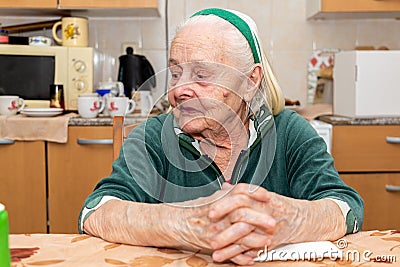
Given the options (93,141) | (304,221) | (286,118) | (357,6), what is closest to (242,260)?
(304,221)

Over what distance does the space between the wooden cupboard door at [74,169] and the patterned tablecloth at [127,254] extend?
4.90 feet

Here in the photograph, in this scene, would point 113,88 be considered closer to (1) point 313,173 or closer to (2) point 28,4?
(2) point 28,4

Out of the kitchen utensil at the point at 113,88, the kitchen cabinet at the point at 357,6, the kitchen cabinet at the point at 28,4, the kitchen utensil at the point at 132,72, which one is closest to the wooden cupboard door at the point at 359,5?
the kitchen cabinet at the point at 357,6

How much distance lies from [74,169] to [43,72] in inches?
20.9

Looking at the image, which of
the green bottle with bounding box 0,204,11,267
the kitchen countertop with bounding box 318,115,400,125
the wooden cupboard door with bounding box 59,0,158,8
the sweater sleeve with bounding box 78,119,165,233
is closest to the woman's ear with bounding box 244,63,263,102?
the sweater sleeve with bounding box 78,119,165,233

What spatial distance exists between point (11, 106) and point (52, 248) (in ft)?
5.87

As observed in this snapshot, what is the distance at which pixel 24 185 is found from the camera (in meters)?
2.55

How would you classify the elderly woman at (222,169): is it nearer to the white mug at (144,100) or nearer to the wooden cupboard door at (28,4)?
the white mug at (144,100)

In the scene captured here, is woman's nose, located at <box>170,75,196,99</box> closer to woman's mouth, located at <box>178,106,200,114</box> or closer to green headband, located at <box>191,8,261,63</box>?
woman's mouth, located at <box>178,106,200,114</box>

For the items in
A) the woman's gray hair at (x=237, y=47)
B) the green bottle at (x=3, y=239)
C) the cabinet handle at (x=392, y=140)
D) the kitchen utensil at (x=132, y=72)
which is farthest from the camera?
the kitchen utensil at (x=132, y=72)

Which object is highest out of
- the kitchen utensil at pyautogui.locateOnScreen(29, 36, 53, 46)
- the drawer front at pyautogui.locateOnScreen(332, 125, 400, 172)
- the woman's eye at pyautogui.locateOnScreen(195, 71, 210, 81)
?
the kitchen utensil at pyautogui.locateOnScreen(29, 36, 53, 46)

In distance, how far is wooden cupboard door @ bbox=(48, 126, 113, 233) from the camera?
2.53 meters

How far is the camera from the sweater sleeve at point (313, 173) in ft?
3.75

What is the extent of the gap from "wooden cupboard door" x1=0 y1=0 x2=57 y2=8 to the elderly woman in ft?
4.94
